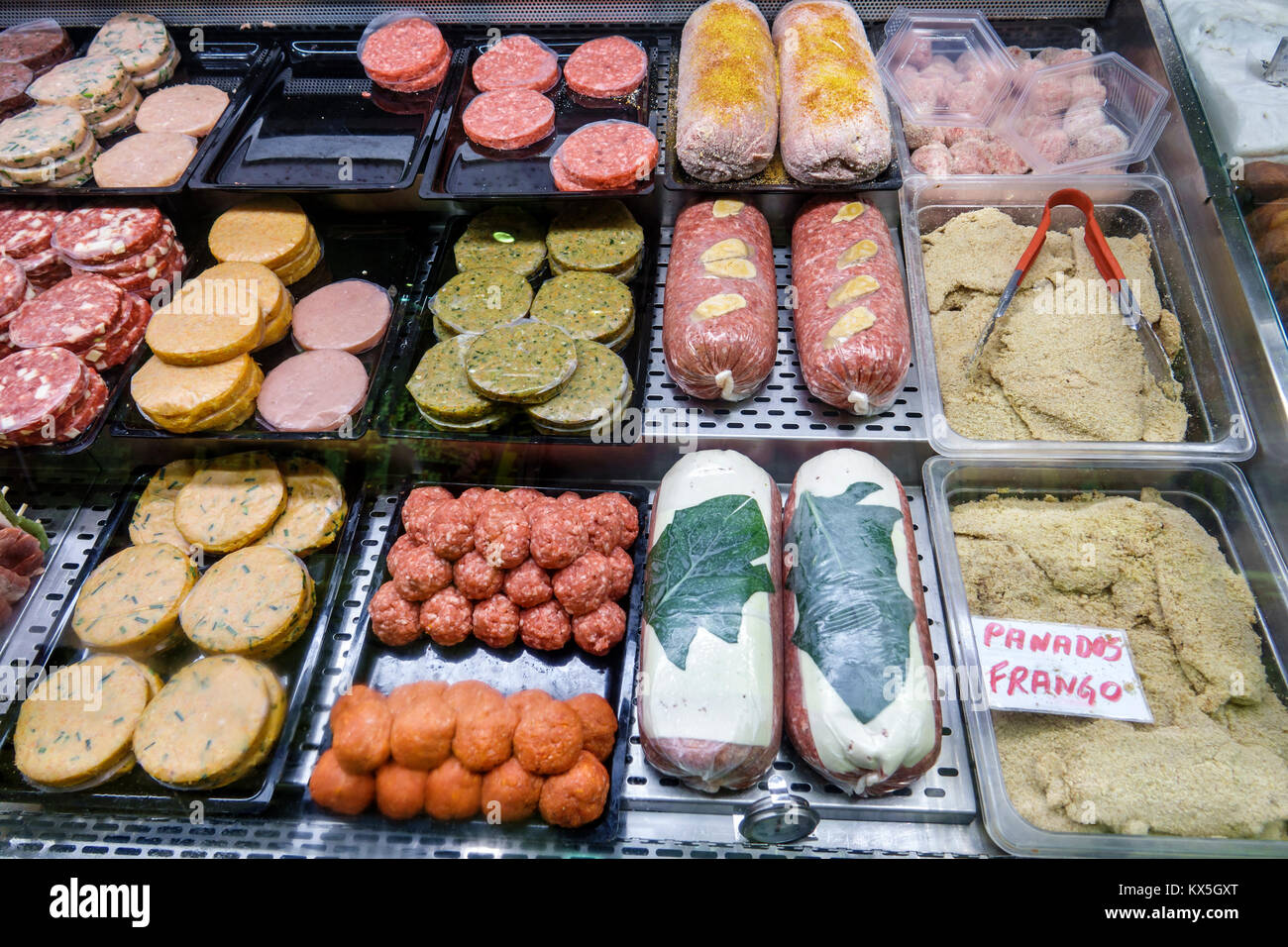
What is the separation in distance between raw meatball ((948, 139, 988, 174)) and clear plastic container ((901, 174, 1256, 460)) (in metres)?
0.07

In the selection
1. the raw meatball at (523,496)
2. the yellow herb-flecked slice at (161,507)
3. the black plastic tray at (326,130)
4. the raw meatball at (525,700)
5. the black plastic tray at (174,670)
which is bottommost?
the black plastic tray at (174,670)

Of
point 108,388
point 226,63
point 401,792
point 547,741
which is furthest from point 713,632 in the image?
point 226,63

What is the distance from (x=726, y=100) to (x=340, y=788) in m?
2.23

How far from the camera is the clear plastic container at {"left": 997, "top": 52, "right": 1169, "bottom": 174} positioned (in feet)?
8.45

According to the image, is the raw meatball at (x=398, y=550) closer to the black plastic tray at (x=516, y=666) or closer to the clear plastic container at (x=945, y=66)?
the black plastic tray at (x=516, y=666)

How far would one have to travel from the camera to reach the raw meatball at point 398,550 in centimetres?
206

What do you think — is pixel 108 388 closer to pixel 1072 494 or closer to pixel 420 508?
pixel 420 508

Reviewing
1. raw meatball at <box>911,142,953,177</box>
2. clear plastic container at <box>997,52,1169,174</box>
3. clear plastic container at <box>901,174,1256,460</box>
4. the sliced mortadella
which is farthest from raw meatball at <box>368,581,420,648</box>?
clear plastic container at <box>997,52,1169,174</box>

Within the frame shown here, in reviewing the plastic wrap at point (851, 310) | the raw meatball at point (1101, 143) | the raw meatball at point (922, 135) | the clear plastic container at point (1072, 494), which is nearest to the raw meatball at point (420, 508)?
the plastic wrap at point (851, 310)

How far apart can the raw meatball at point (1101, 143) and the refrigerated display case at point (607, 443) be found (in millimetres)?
126

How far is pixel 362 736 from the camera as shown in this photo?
167 centimetres

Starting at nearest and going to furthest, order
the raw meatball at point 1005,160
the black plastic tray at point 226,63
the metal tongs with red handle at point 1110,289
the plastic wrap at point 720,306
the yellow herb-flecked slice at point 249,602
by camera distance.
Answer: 1. the yellow herb-flecked slice at point 249,602
2. the plastic wrap at point 720,306
3. the metal tongs with red handle at point 1110,289
4. the raw meatball at point 1005,160
5. the black plastic tray at point 226,63

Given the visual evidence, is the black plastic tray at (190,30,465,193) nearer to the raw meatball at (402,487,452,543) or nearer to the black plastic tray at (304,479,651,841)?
the raw meatball at (402,487,452,543)
